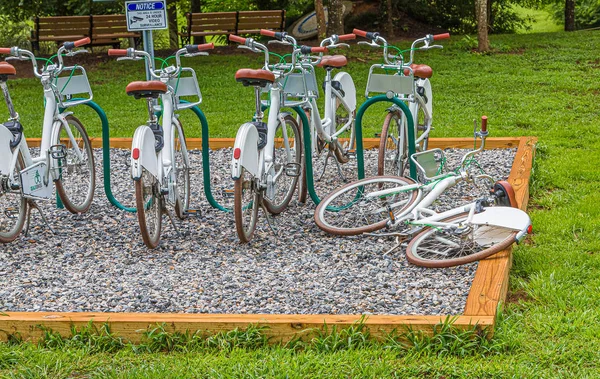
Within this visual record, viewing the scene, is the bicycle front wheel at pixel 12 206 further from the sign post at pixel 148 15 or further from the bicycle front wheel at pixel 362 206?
the bicycle front wheel at pixel 362 206

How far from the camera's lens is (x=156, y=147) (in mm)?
5520

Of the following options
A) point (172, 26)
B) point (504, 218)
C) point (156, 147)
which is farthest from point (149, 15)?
point (172, 26)

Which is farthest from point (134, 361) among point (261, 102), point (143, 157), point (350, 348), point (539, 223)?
point (539, 223)

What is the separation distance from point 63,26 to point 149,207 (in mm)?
10959

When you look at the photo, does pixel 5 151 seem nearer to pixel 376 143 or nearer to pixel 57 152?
pixel 57 152

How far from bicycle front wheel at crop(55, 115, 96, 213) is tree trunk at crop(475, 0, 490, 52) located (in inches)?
362

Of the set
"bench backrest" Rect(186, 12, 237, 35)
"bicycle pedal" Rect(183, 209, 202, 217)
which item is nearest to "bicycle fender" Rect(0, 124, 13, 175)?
"bicycle pedal" Rect(183, 209, 202, 217)

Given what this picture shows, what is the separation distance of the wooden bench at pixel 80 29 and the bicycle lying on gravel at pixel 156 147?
967 centimetres

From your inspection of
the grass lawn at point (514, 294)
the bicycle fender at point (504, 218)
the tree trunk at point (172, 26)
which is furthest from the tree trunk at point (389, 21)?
the bicycle fender at point (504, 218)

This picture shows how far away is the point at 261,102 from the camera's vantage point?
5801mm

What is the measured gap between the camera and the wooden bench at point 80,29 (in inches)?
603

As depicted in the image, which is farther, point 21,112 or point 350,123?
point 21,112

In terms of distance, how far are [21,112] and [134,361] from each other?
8.59m

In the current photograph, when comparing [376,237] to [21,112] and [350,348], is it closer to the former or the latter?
[350,348]
